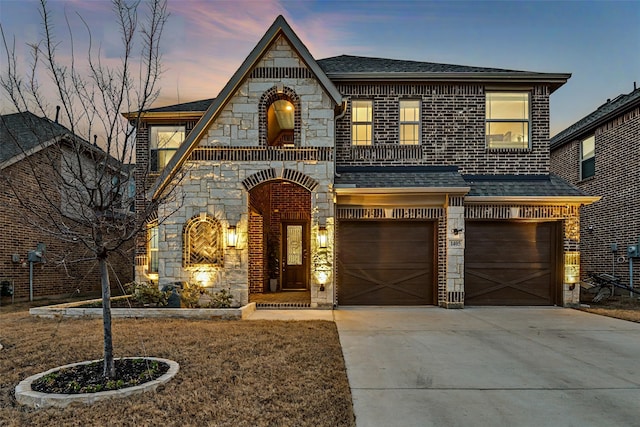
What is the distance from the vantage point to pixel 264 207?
13.0 m

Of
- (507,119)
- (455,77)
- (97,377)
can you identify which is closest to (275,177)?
A: (455,77)

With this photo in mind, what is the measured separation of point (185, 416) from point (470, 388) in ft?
10.4

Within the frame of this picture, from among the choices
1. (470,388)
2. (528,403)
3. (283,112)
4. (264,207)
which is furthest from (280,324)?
(283,112)

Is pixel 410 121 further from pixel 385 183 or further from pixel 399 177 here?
pixel 385 183

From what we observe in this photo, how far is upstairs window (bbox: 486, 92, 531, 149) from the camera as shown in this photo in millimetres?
11336

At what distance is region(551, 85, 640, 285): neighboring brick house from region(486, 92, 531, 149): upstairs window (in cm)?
410

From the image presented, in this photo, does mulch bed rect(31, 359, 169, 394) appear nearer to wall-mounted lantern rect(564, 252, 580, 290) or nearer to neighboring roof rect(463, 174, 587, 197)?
neighboring roof rect(463, 174, 587, 197)

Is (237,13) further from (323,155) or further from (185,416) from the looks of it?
(185,416)

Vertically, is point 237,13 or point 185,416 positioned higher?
point 237,13

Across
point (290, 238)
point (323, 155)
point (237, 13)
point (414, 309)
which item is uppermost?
point (237, 13)

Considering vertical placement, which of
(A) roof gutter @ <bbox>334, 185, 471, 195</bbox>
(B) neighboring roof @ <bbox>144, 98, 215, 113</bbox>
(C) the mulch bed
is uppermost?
(B) neighboring roof @ <bbox>144, 98, 215, 113</bbox>

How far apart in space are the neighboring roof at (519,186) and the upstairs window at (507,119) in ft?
3.30

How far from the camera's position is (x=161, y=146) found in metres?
12.4

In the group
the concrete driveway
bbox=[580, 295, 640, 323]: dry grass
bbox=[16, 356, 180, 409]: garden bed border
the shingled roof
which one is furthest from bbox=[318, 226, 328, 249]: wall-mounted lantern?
bbox=[580, 295, 640, 323]: dry grass
